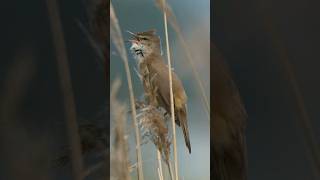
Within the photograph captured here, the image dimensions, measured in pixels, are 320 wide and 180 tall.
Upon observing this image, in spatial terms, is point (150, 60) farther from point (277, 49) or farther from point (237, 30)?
point (277, 49)

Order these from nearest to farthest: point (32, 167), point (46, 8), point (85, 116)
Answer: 1. point (32, 167)
2. point (46, 8)
3. point (85, 116)

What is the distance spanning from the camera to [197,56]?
1.12 meters

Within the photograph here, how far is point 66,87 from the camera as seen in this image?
2.62 ft

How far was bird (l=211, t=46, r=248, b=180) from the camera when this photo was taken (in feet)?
3.05

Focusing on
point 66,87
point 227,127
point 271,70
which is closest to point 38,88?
point 66,87

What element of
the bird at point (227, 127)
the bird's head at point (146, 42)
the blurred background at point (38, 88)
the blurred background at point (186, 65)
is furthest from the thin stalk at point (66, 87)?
the bird's head at point (146, 42)

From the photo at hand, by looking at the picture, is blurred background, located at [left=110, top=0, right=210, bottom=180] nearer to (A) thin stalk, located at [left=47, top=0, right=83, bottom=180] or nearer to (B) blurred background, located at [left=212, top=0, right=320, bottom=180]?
(B) blurred background, located at [left=212, top=0, right=320, bottom=180]

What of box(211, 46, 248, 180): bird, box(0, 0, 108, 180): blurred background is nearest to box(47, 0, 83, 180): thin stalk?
box(0, 0, 108, 180): blurred background

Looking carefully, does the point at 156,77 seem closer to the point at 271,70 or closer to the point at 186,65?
the point at 186,65

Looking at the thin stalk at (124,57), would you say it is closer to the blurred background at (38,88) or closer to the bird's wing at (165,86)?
the blurred background at (38,88)

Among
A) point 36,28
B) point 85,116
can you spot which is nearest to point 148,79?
point 85,116

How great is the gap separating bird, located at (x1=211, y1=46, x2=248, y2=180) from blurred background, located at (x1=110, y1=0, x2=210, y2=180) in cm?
5

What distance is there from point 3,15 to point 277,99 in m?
0.61

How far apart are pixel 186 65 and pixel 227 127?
0.69 feet
